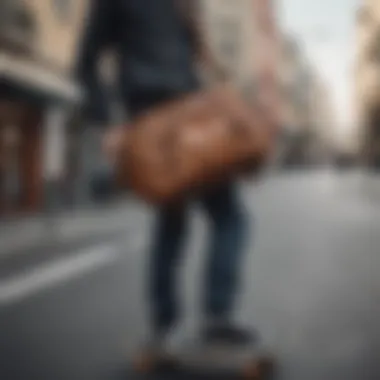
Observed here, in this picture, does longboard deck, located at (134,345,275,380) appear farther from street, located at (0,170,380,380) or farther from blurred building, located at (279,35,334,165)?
blurred building, located at (279,35,334,165)

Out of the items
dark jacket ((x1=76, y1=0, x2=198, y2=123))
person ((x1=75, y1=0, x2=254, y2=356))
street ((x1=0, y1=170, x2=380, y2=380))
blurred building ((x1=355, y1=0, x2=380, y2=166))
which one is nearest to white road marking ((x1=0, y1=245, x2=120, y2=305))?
street ((x1=0, y1=170, x2=380, y2=380))

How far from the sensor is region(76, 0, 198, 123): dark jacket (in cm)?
150

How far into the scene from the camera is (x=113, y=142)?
4.93 feet

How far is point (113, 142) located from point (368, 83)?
343 mm

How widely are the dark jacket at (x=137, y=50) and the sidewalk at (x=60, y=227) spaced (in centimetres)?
14

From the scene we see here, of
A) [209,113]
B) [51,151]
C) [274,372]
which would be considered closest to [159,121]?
[209,113]

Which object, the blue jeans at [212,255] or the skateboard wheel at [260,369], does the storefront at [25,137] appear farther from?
the skateboard wheel at [260,369]

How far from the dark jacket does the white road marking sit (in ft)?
0.71

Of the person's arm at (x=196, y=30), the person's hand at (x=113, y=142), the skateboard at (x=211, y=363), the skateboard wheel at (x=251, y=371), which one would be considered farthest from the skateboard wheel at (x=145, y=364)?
the person's arm at (x=196, y=30)

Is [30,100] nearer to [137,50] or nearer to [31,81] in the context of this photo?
[31,81]

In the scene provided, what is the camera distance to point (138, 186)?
1.50 meters

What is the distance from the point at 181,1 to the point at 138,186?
0.75 feet

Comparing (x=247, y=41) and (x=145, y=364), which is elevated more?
(x=247, y=41)

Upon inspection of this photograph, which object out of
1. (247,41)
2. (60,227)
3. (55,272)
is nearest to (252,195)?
(247,41)
